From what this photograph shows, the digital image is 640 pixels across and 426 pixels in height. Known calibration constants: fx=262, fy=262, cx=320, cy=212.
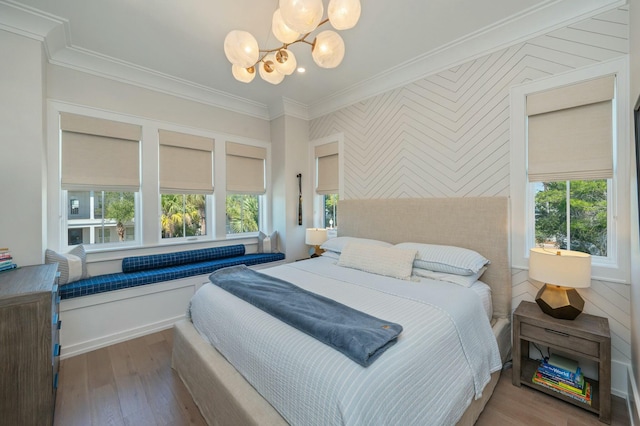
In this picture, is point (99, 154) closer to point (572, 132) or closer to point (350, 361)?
point (350, 361)

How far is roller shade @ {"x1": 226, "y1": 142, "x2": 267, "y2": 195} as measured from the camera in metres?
3.75

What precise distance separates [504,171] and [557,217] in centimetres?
54

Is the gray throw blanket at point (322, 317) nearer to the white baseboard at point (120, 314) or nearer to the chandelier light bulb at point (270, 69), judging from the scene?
the white baseboard at point (120, 314)

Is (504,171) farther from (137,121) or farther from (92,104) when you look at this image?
(92,104)

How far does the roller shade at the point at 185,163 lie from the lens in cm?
319

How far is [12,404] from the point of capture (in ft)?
4.52

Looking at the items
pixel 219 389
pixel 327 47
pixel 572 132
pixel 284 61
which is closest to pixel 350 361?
pixel 219 389

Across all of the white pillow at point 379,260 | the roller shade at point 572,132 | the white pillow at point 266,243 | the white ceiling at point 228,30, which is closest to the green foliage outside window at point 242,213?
the white pillow at point 266,243

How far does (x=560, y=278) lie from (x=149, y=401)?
288cm

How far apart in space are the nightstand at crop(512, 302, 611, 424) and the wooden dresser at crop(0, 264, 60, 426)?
2.99m

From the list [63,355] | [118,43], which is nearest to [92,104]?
[118,43]

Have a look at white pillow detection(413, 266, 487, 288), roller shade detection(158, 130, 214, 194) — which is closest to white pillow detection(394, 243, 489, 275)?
white pillow detection(413, 266, 487, 288)

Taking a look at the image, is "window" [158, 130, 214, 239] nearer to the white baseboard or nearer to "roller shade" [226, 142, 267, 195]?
"roller shade" [226, 142, 267, 195]

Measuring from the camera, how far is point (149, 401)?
1782 millimetres
